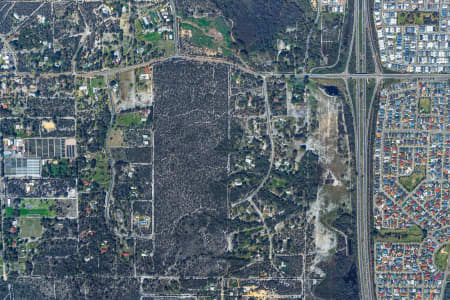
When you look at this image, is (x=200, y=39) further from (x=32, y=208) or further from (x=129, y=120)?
(x=32, y=208)

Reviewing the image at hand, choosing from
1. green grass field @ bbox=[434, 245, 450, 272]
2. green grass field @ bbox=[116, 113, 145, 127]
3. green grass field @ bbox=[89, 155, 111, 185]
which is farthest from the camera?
green grass field @ bbox=[89, 155, 111, 185]

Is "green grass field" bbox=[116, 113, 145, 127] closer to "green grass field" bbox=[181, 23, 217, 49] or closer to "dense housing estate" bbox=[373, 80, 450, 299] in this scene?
"green grass field" bbox=[181, 23, 217, 49]

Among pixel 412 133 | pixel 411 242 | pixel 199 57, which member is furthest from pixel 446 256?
pixel 199 57

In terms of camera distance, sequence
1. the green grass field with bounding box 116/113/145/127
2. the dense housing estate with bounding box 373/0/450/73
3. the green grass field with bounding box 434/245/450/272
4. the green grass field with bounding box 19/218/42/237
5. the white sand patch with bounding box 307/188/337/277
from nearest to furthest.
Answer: the white sand patch with bounding box 307/188/337/277 < the green grass field with bounding box 434/245/450/272 < the dense housing estate with bounding box 373/0/450/73 < the green grass field with bounding box 116/113/145/127 < the green grass field with bounding box 19/218/42/237

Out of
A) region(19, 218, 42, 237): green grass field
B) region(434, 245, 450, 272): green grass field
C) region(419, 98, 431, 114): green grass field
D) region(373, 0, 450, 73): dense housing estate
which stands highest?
region(373, 0, 450, 73): dense housing estate

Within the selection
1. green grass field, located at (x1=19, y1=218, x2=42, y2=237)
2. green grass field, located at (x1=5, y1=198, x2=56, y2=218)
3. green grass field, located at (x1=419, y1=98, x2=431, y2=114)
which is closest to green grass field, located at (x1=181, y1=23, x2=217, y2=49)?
green grass field, located at (x1=419, y1=98, x2=431, y2=114)

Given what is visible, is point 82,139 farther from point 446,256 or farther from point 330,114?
point 446,256

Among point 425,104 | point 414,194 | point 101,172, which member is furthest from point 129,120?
point 425,104
